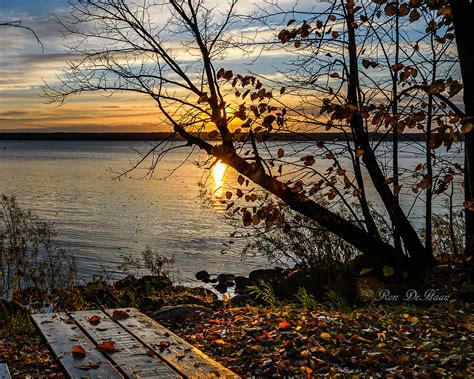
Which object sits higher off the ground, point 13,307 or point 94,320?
point 94,320

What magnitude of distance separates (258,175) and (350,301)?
3058 mm

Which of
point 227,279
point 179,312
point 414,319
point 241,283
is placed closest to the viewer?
point 414,319

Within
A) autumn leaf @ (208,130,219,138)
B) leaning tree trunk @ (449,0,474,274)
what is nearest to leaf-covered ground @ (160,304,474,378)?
leaning tree trunk @ (449,0,474,274)

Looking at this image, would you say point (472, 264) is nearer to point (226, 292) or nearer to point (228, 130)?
point (228, 130)

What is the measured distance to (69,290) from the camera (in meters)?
10.8

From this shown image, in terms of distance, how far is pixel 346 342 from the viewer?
5836 mm

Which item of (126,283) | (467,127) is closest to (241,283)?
(126,283)

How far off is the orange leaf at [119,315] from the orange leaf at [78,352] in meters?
0.99

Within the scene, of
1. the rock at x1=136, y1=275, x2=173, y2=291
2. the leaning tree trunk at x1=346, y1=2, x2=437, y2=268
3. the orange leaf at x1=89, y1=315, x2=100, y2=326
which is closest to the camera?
the orange leaf at x1=89, y1=315, x2=100, y2=326

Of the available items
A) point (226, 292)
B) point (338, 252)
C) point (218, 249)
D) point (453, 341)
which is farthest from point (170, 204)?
point (453, 341)

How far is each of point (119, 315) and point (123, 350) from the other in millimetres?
1059

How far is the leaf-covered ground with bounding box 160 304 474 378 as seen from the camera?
5.27 metres

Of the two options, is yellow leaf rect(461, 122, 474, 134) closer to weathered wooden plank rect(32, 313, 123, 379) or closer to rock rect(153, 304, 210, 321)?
weathered wooden plank rect(32, 313, 123, 379)

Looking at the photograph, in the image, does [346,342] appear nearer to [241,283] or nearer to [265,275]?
[265,275]
